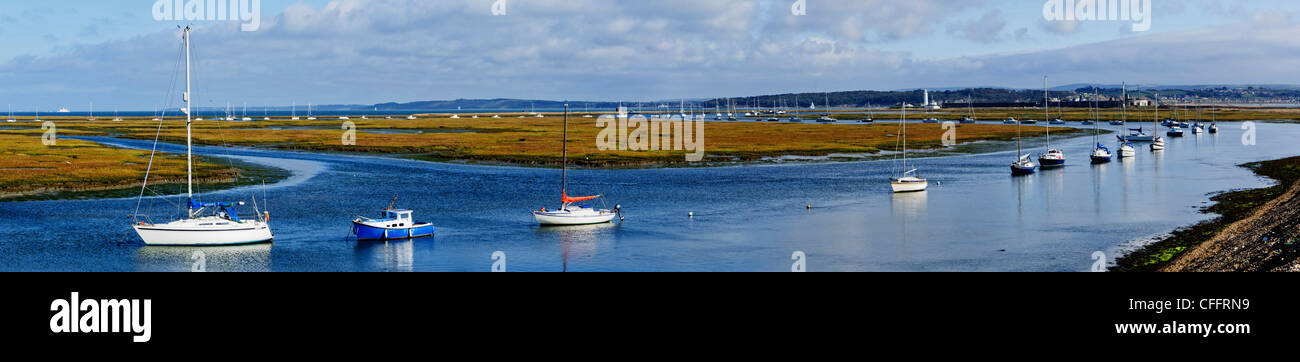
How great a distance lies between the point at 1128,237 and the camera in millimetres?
38219

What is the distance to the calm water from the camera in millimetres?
33000

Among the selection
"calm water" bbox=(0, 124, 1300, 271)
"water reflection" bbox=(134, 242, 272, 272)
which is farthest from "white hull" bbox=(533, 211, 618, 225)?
"water reflection" bbox=(134, 242, 272, 272)

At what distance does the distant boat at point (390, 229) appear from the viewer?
121 feet

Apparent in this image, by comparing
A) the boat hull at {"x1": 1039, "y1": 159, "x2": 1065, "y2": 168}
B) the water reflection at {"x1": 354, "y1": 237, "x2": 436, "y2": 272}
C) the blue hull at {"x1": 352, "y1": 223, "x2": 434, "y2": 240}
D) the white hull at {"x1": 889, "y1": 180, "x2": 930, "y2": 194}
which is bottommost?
the water reflection at {"x1": 354, "y1": 237, "x2": 436, "y2": 272}

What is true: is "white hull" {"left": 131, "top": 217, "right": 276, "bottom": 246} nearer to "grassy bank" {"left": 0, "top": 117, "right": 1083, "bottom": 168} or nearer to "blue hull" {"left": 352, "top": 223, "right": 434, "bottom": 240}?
"blue hull" {"left": 352, "top": 223, "right": 434, "bottom": 240}

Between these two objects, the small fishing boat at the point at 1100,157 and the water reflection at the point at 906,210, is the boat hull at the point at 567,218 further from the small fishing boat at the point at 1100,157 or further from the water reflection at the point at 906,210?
the small fishing boat at the point at 1100,157

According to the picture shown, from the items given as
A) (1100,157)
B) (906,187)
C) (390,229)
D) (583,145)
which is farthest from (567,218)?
(583,145)

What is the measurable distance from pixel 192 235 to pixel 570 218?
13.5 metres

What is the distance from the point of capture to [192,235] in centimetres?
3541

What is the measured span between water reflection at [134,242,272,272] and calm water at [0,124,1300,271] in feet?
0.33
